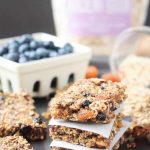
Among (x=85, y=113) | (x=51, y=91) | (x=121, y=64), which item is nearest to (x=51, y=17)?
(x=121, y=64)

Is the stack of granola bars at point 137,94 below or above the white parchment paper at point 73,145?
below

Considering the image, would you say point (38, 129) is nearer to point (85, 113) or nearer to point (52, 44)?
point (85, 113)

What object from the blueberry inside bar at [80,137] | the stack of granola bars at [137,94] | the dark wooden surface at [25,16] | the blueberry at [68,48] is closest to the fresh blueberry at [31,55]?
the blueberry at [68,48]

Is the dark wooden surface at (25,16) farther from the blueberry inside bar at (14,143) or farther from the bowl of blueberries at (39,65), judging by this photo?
the blueberry inside bar at (14,143)

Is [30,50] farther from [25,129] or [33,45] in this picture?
[25,129]

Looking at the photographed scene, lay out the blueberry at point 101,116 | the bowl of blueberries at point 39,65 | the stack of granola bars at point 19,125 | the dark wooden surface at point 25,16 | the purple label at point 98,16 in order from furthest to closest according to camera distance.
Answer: the dark wooden surface at point 25,16 < the purple label at point 98,16 < the bowl of blueberries at point 39,65 < the stack of granola bars at point 19,125 < the blueberry at point 101,116

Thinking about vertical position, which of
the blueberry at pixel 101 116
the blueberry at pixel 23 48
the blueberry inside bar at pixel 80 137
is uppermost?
the blueberry at pixel 23 48
